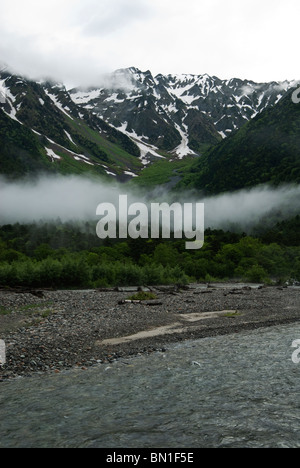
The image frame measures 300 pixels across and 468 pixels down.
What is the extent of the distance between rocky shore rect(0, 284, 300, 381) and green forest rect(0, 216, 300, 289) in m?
14.2

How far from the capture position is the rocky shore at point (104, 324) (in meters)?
19.2

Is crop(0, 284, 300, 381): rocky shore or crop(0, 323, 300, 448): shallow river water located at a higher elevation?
crop(0, 323, 300, 448): shallow river water

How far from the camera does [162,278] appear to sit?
2931 inches

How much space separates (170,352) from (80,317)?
12570 millimetres

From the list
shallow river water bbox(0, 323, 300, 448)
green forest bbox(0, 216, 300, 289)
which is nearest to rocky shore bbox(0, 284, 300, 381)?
shallow river water bbox(0, 323, 300, 448)

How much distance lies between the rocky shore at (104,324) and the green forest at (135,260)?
1416 cm

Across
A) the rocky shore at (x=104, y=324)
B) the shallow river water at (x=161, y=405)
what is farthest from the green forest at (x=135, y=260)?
the shallow river water at (x=161, y=405)

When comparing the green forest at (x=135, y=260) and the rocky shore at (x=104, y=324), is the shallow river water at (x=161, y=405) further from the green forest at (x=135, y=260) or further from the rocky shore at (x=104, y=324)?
the green forest at (x=135, y=260)

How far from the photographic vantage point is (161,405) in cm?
1319

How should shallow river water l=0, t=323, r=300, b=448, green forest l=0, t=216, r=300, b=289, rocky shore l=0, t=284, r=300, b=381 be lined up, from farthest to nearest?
green forest l=0, t=216, r=300, b=289 → rocky shore l=0, t=284, r=300, b=381 → shallow river water l=0, t=323, r=300, b=448

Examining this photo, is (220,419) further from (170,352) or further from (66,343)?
(66,343)

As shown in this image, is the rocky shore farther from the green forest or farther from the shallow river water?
the green forest

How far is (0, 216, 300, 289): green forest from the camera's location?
63844 mm

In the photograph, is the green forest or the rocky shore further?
the green forest
